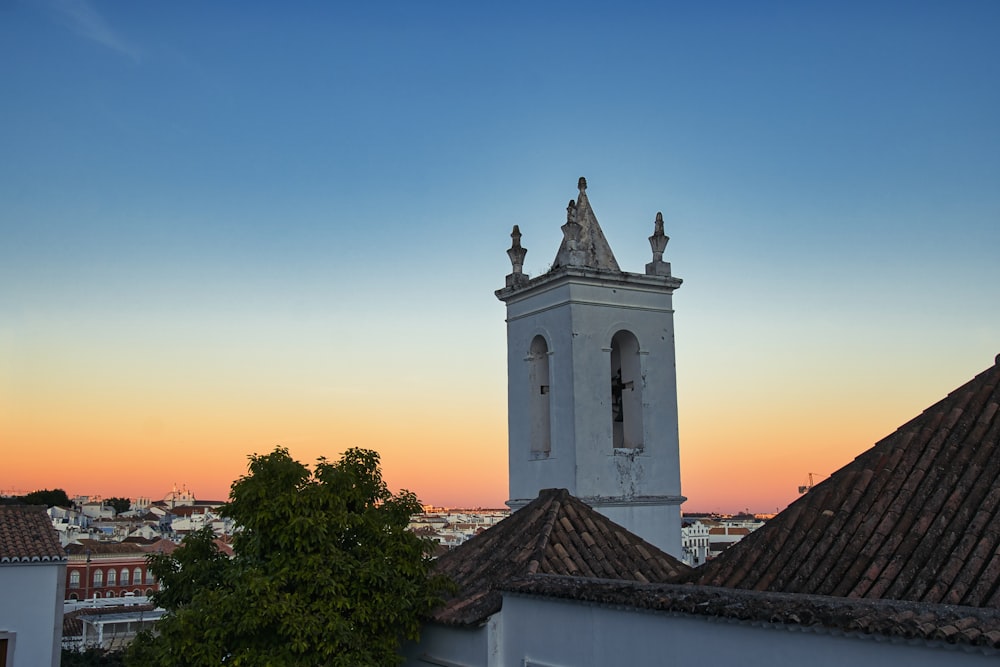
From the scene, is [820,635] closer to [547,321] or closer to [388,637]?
[388,637]

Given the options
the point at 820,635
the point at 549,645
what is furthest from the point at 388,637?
the point at 820,635

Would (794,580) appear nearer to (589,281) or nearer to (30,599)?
(589,281)

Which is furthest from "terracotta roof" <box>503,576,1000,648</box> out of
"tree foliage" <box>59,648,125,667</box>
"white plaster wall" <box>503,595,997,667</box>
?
"tree foliage" <box>59,648,125,667</box>

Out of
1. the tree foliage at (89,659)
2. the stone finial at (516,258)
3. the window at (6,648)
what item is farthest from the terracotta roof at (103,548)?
the stone finial at (516,258)

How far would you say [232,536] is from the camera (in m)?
9.72

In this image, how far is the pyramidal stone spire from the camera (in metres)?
13.8

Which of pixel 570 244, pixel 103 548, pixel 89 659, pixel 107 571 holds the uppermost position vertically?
pixel 570 244

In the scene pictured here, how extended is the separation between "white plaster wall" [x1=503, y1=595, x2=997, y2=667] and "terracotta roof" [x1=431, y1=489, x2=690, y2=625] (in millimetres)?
555

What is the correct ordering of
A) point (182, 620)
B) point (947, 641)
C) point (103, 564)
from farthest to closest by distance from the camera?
point (103, 564) < point (182, 620) < point (947, 641)

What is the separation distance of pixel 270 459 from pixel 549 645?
328 cm

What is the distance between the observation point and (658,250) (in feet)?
48.2

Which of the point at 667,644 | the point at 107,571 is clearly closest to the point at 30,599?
the point at 667,644

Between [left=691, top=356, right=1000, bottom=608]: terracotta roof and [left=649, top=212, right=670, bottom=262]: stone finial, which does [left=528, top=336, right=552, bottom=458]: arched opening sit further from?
[left=691, top=356, right=1000, bottom=608]: terracotta roof

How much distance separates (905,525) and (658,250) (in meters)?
7.85
